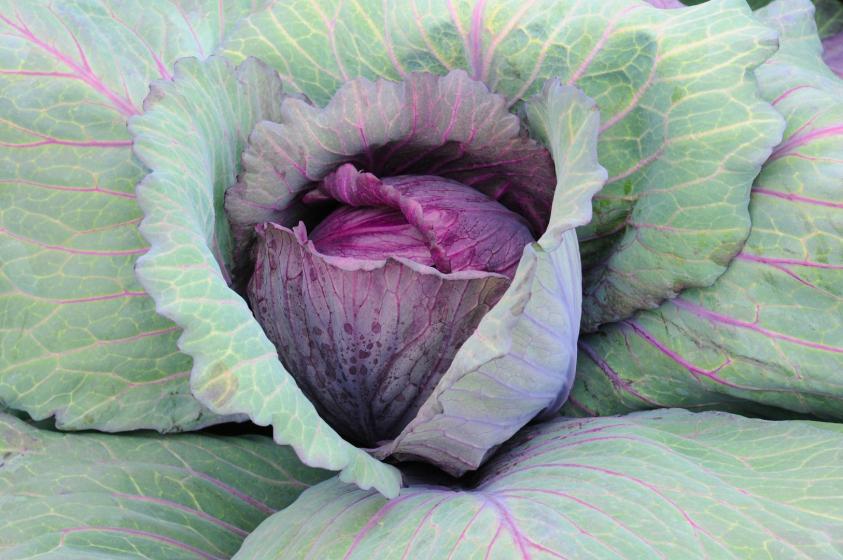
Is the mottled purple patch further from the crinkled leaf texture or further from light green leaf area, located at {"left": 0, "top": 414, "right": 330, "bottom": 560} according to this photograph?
light green leaf area, located at {"left": 0, "top": 414, "right": 330, "bottom": 560}

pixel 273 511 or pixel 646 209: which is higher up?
pixel 646 209

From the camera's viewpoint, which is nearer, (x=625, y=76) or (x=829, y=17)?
(x=625, y=76)

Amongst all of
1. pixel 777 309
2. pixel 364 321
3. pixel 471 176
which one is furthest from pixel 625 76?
pixel 364 321

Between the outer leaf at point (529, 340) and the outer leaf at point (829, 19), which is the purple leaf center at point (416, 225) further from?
the outer leaf at point (829, 19)

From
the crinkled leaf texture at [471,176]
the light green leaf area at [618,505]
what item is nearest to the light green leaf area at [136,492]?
the light green leaf area at [618,505]

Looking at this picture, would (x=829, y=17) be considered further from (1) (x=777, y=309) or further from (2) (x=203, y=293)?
(2) (x=203, y=293)

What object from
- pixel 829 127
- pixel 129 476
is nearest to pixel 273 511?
pixel 129 476

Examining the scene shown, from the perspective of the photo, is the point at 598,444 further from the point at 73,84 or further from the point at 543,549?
the point at 73,84

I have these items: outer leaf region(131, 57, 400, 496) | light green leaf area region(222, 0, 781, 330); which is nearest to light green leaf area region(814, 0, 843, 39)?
light green leaf area region(222, 0, 781, 330)

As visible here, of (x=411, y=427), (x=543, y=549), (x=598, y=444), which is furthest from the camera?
(x=598, y=444)
